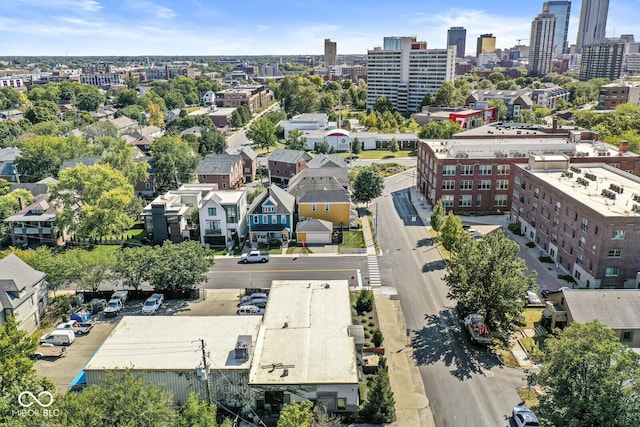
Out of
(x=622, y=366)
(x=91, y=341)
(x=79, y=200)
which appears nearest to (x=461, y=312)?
(x=622, y=366)

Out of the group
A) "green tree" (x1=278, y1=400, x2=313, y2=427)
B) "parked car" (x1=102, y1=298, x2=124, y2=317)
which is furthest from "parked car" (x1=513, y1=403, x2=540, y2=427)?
"parked car" (x1=102, y1=298, x2=124, y2=317)

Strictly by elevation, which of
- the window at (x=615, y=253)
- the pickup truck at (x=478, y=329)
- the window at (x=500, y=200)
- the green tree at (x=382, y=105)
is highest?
the green tree at (x=382, y=105)

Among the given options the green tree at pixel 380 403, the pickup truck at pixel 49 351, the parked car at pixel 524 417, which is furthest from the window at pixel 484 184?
the pickup truck at pixel 49 351

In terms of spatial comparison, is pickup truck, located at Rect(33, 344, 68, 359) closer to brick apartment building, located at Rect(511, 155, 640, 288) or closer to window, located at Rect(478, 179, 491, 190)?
brick apartment building, located at Rect(511, 155, 640, 288)

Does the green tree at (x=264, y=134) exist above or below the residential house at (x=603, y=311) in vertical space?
above

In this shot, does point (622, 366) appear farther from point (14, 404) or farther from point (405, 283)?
point (14, 404)

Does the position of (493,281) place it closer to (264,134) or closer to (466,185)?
(466,185)

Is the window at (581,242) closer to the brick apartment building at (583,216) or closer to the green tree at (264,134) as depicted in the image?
the brick apartment building at (583,216)

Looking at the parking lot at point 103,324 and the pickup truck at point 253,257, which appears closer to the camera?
the parking lot at point 103,324

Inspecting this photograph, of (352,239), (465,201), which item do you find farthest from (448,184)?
(352,239)
